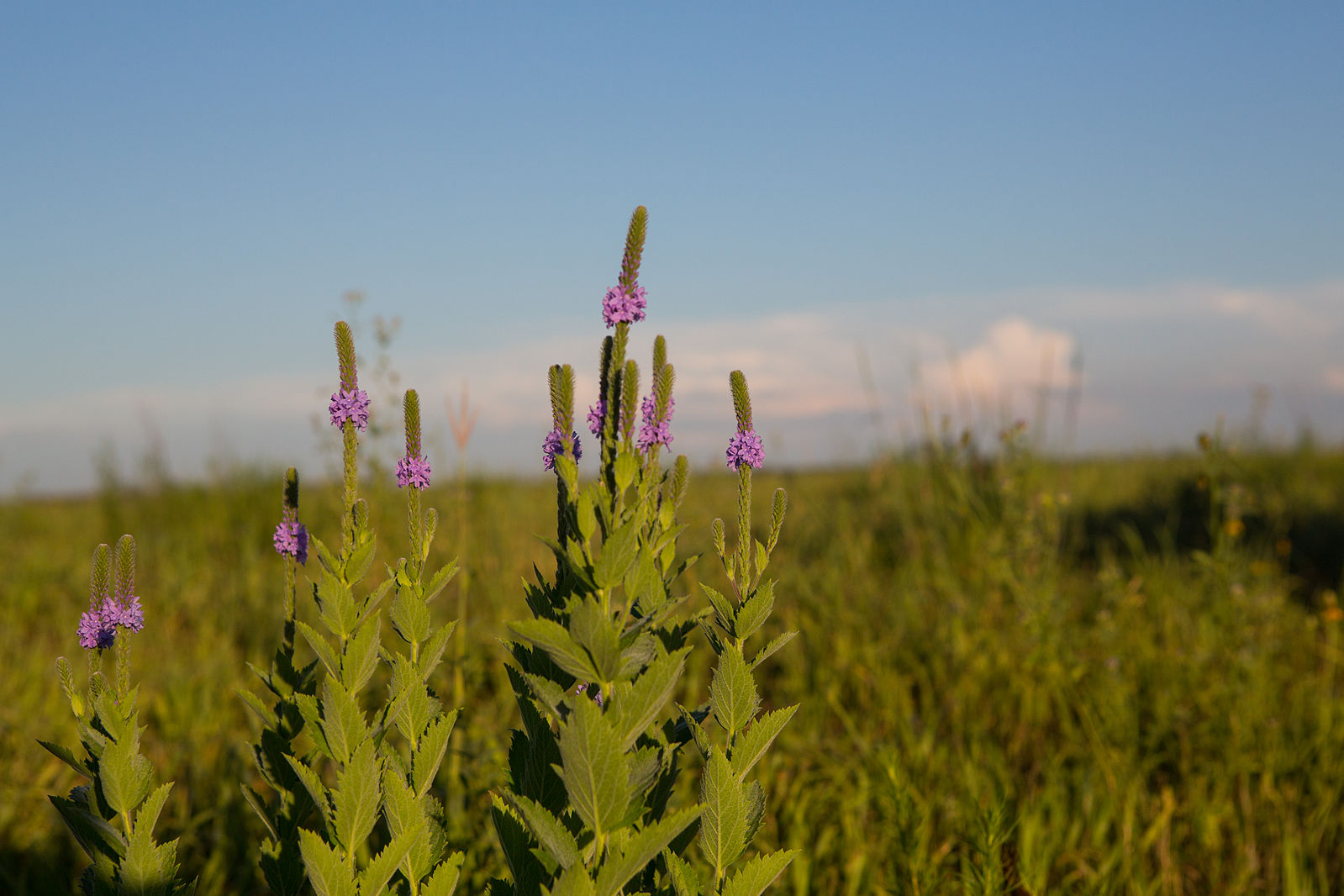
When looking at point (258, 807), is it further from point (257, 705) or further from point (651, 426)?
point (651, 426)

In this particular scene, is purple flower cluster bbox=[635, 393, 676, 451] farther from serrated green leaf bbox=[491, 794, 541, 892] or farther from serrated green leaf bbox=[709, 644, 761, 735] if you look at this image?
serrated green leaf bbox=[491, 794, 541, 892]

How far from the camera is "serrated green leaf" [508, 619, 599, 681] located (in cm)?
137

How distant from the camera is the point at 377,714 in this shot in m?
1.66

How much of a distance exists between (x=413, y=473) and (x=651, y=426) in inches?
20.1

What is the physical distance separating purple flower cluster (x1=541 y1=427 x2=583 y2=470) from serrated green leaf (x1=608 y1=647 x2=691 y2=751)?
1.34 ft

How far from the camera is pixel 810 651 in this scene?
509 centimetres

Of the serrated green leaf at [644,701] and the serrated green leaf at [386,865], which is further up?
the serrated green leaf at [644,701]

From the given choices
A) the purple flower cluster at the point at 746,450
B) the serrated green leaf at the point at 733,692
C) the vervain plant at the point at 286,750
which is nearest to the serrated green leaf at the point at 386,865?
the vervain plant at the point at 286,750

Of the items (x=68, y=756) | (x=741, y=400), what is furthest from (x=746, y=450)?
(x=68, y=756)

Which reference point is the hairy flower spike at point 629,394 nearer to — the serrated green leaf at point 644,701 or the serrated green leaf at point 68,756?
the serrated green leaf at point 644,701

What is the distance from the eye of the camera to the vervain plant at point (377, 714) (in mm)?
1541

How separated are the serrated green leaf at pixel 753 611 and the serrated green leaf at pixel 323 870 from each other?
774 mm

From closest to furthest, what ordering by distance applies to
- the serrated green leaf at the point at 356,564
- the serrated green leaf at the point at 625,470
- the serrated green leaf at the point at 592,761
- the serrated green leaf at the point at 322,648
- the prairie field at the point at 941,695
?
the serrated green leaf at the point at 592,761 < the serrated green leaf at the point at 625,470 < the serrated green leaf at the point at 322,648 < the serrated green leaf at the point at 356,564 < the prairie field at the point at 941,695

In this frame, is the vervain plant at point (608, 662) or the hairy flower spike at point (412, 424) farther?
the hairy flower spike at point (412, 424)
